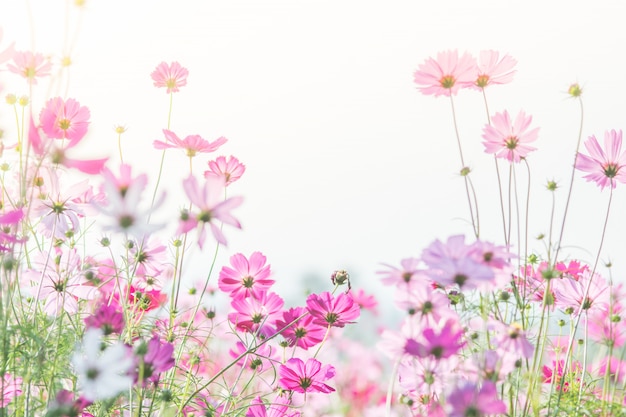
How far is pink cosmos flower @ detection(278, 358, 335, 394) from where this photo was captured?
96cm

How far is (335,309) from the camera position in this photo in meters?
0.95

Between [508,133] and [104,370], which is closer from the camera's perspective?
[104,370]

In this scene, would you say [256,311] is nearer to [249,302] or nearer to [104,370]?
[249,302]

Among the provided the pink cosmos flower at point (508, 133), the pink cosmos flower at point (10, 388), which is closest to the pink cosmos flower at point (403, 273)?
the pink cosmos flower at point (508, 133)

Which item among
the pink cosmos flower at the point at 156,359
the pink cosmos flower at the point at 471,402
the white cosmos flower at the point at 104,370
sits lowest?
the pink cosmos flower at the point at 471,402

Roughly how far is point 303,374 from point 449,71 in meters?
0.42

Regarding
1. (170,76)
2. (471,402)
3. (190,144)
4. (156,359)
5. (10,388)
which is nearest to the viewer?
(471,402)

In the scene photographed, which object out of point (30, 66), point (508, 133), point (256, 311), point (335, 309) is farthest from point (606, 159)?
point (30, 66)

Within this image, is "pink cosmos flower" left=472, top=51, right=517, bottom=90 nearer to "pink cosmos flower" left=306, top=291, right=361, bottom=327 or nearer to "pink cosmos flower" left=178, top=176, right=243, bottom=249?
"pink cosmos flower" left=306, top=291, right=361, bottom=327

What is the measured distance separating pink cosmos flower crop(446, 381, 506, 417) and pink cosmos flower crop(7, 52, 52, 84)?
58 centimetres

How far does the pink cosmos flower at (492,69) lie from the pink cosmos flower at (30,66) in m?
0.54

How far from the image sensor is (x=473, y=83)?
3.25 feet

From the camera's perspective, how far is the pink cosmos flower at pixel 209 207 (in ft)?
2.30

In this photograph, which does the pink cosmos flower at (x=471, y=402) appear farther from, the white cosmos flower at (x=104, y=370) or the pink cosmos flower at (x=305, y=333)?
the pink cosmos flower at (x=305, y=333)
